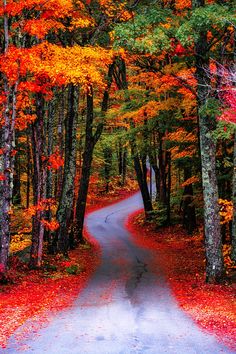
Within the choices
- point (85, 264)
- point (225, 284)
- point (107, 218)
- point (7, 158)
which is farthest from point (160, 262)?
point (107, 218)

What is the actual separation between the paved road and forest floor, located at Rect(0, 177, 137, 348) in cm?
46

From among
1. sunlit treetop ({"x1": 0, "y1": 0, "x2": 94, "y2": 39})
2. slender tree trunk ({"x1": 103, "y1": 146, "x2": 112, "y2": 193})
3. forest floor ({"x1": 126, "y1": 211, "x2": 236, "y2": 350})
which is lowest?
forest floor ({"x1": 126, "y1": 211, "x2": 236, "y2": 350})

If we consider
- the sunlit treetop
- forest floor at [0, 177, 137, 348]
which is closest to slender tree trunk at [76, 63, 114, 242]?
forest floor at [0, 177, 137, 348]

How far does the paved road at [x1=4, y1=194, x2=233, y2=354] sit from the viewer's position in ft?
25.7

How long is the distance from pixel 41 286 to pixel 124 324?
4960 mm

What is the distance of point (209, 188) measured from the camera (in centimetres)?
1323

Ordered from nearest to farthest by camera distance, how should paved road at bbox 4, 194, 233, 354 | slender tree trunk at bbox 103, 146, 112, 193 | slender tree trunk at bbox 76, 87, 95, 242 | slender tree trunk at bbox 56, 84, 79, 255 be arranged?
paved road at bbox 4, 194, 233, 354 < slender tree trunk at bbox 56, 84, 79, 255 < slender tree trunk at bbox 76, 87, 95, 242 < slender tree trunk at bbox 103, 146, 112, 193

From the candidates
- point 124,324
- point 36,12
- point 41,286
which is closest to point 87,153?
point 36,12

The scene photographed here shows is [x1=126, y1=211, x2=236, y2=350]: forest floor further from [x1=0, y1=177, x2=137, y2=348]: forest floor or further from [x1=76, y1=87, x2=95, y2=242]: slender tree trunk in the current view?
[x1=76, y1=87, x2=95, y2=242]: slender tree trunk

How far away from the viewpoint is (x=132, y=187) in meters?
55.2

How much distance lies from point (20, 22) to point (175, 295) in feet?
34.4

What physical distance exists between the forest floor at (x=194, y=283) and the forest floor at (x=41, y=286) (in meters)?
3.42

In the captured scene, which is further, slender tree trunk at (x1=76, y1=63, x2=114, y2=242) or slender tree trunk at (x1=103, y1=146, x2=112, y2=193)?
slender tree trunk at (x1=103, y1=146, x2=112, y2=193)

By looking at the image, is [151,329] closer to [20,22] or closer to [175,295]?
[175,295]
